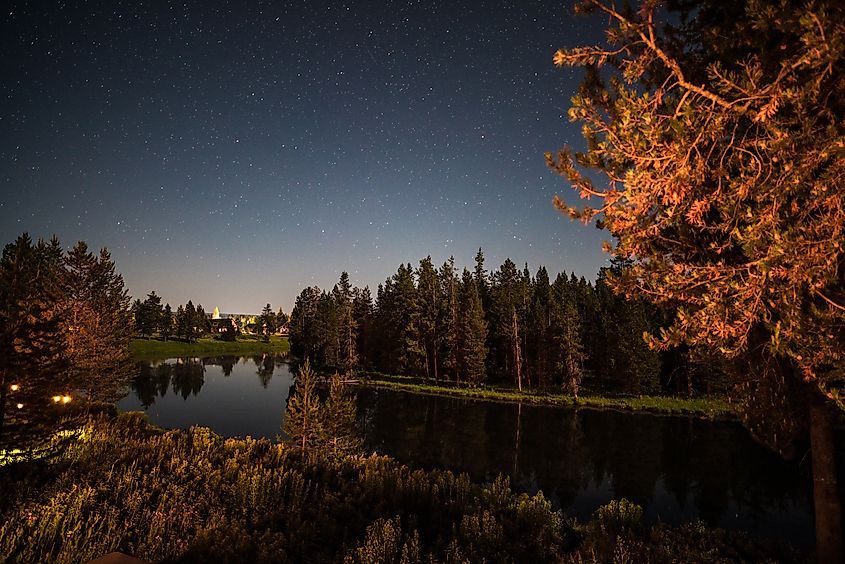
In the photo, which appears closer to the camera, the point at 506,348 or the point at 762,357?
the point at 762,357

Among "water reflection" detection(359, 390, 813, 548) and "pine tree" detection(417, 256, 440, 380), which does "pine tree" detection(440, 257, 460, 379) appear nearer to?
"pine tree" detection(417, 256, 440, 380)

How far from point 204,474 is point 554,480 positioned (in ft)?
60.5

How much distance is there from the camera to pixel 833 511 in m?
6.67

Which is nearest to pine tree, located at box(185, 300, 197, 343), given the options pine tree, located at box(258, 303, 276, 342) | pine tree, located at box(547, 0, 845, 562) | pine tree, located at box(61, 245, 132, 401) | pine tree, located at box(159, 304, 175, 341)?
pine tree, located at box(159, 304, 175, 341)

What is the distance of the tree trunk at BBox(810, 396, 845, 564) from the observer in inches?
262

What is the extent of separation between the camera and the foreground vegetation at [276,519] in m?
7.05

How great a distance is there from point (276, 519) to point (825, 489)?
10.3 meters

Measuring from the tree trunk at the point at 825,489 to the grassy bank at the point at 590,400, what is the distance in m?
38.6

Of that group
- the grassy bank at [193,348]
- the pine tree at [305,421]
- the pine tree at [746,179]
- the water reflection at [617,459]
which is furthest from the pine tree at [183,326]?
the pine tree at [746,179]

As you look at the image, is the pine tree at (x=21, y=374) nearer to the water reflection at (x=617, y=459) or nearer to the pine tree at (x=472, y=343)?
the water reflection at (x=617, y=459)

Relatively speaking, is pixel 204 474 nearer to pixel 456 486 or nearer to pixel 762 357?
pixel 456 486

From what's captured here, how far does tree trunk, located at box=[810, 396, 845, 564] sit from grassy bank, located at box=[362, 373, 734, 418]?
38605mm

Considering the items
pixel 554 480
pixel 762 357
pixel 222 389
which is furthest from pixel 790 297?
pixel 222 389

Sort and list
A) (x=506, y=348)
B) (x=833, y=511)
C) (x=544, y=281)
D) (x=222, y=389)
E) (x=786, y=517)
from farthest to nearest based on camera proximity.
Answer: (x=544, y=281) < (x=506, y=348) < (x=222, y=389) < (x=786, y=517) < (x=833, y=511)
